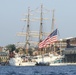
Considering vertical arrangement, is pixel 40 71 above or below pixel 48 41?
below

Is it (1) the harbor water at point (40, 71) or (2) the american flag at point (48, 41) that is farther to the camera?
(2) the american flag at point (48, 41)

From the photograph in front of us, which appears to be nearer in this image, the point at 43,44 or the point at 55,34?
the point at 43,44

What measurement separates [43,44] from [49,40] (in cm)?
220

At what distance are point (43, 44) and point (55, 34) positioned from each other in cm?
1121

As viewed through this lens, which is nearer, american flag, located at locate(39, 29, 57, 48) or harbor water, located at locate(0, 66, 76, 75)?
harbor water, located at locate(0, 66, 76, 75)

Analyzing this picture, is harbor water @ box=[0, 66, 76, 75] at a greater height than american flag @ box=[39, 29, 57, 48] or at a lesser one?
lesser

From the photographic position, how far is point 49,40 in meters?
156

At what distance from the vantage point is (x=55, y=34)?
166 metres

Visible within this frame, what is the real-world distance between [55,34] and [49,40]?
1041 cm

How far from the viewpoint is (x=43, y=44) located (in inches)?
6161

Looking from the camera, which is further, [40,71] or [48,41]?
[48,41]

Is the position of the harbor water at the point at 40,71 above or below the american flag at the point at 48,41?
below
